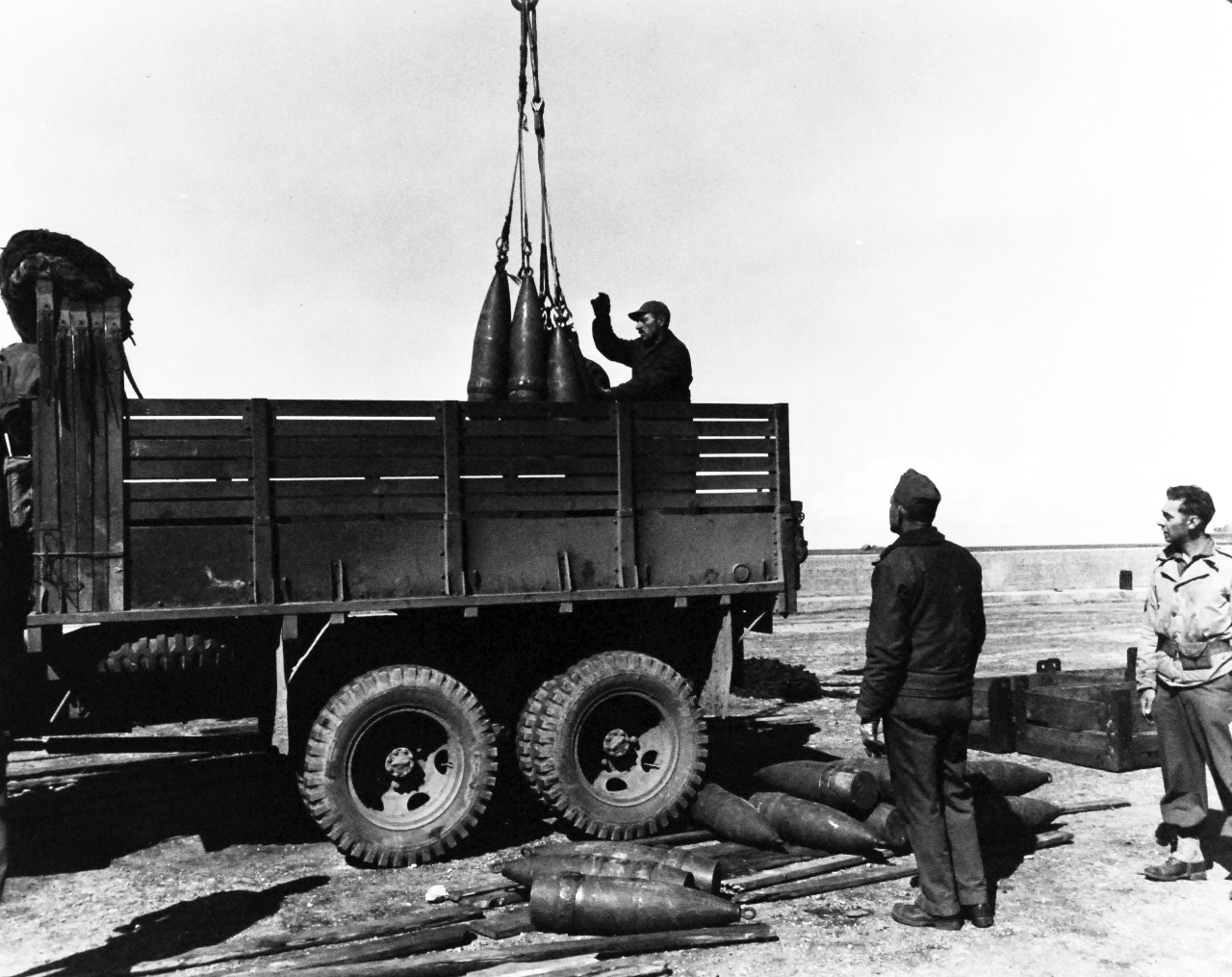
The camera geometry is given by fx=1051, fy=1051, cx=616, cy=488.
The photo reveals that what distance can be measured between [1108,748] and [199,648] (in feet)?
22.4

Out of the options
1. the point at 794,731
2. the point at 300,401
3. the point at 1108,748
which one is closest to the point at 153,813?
the point at 300,401

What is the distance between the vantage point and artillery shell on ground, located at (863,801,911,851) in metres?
6.12

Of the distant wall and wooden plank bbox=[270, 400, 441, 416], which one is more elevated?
wooden plank bbox=[270, 400, 441, 416]

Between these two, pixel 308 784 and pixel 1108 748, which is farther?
pixel 1108 748

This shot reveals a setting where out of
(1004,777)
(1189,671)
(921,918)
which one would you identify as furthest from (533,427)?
(1189,671)

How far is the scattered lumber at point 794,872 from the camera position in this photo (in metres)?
5.59

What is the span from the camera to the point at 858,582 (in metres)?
27.6

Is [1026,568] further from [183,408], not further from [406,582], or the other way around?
[183,408]

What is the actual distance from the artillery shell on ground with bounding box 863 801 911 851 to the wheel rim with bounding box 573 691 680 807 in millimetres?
1324

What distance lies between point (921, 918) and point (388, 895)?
2.78m

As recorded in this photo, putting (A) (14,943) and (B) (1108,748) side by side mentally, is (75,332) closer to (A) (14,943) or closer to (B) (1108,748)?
(A) (14,943)

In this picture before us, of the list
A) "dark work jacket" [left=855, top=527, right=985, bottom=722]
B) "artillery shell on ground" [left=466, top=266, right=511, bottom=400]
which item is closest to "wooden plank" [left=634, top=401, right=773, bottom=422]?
"artillery shell on ground" [left=466, top=266, right=511, bottom=400]

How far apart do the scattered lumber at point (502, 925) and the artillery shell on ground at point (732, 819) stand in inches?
64.7

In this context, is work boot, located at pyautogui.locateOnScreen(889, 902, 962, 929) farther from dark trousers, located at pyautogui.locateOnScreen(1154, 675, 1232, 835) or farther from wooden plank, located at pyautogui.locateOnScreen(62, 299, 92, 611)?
wooden plank, located at pyautogui.locateOnScreen(62, 299, 92, 611)
